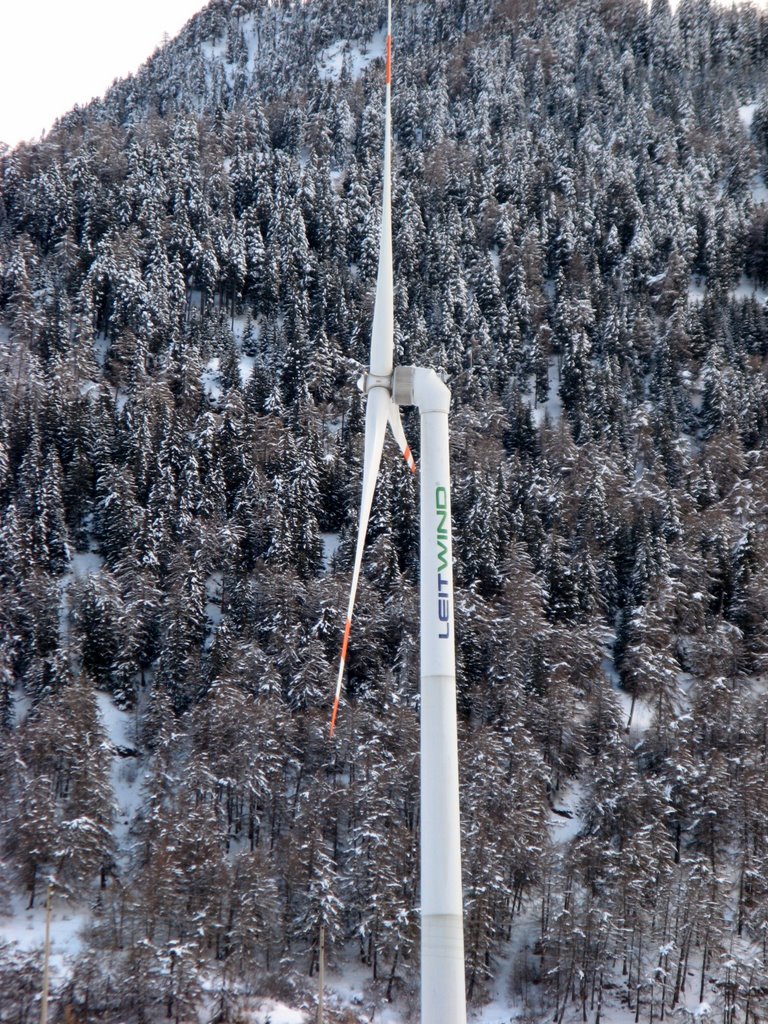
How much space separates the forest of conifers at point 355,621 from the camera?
2726 inches

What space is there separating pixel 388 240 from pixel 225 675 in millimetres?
75103

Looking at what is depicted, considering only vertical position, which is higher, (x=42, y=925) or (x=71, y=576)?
(x=71, y=576)

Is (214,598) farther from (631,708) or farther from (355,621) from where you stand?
(631,708)

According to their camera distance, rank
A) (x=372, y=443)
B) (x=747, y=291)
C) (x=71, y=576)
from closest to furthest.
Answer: (x=372, y=443) → (x=71, y=576) → (x=747, y=291)

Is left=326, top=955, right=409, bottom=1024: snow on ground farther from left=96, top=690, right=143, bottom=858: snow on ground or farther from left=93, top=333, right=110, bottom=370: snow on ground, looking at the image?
left=93, top=333, right=110, bottom=370: snow on ground

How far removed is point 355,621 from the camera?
329 ft

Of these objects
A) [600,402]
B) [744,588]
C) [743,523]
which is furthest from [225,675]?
[600,402]

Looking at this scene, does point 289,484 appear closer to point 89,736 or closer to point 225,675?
point 225,675

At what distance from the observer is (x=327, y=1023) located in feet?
192

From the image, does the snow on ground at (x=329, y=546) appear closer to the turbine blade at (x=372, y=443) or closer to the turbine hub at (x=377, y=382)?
the turbine blade at (x=372, y=443)

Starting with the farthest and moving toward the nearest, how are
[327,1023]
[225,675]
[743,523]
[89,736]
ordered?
[743,523], [225,675], [89,736], [327,1023]

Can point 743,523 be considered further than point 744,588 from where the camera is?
Yes

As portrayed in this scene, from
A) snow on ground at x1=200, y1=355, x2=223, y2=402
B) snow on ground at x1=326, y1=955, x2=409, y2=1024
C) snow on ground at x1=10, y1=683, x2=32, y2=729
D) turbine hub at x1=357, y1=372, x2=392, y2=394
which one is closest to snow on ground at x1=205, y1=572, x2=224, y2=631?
snow on ground at x1=10, y1=683, x2=32, y2=729

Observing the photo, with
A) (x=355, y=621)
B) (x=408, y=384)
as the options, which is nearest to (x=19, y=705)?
(x=355, y=621)
